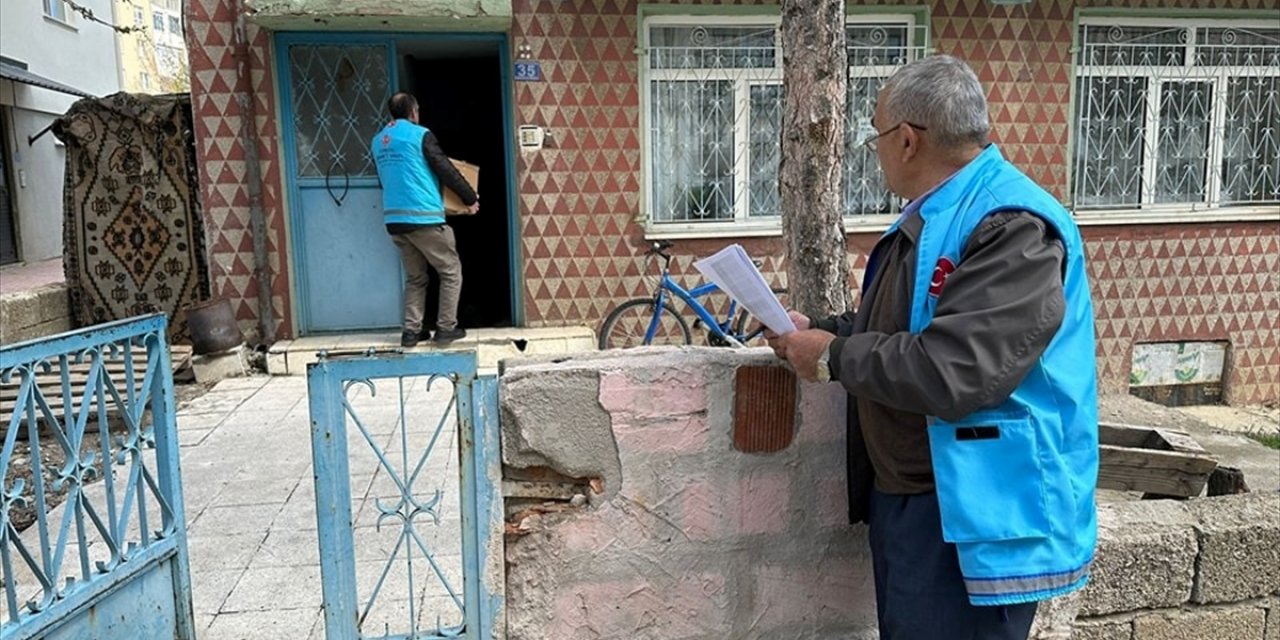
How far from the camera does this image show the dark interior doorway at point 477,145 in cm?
827

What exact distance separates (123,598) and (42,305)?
19.0ft

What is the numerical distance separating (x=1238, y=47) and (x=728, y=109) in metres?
4.61

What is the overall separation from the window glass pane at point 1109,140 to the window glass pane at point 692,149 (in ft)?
10.1

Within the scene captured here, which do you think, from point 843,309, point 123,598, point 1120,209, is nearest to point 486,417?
point 123,598

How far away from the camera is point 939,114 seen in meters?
1.54

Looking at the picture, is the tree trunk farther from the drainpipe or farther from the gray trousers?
the drainpipe

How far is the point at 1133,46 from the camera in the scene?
714 cm

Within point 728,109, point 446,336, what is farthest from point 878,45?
point 446,336

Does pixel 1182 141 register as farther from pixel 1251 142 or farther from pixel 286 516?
pixel 286 516

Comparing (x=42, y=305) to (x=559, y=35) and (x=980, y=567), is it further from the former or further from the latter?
(x=980, y=567)

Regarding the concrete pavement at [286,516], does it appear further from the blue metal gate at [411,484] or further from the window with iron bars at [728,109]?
the window with iron bars at [728,109]

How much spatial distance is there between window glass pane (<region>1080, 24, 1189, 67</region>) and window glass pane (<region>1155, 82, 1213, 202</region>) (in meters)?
0.26

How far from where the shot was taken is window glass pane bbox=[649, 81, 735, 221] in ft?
21.8

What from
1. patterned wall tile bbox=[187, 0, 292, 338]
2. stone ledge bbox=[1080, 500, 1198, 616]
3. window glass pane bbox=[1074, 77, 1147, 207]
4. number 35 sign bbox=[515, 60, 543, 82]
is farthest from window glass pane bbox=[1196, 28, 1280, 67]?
patterned wall tile bbox=[187, 0, 292, 338]
